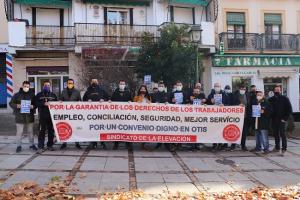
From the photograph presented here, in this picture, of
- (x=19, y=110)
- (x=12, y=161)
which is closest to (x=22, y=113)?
(x=19, y=110)

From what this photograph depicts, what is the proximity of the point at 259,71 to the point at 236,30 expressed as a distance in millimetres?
2991

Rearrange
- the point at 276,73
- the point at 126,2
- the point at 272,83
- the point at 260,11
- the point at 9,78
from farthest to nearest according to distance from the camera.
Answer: the point at 272,83, the point at 260,11, the point at 276,73, the point at 126,2, the point at 9,78

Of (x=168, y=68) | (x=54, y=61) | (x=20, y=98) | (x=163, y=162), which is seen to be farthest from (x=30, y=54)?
(x=163, y=162)

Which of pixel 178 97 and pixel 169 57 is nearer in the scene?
pixel 178 97

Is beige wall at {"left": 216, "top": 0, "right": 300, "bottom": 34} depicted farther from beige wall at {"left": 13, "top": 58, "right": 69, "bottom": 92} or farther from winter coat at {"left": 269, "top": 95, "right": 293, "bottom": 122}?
winter coat at {"left": 269, "top": 95, "right": 293, "bottom": 122}

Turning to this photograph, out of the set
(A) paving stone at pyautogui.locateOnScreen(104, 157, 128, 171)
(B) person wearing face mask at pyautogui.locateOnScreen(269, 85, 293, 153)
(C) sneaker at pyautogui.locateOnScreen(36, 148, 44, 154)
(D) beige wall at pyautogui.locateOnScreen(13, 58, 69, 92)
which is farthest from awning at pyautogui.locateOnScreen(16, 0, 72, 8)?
(A) paving stone at pyautogui.locateOnScreen(104, 157, 128, 171)

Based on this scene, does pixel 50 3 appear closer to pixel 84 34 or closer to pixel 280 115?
pixel 84 34

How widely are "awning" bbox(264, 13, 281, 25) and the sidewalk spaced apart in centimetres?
1732

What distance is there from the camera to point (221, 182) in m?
8.90

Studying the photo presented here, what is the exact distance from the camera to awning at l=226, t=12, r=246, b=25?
28031 mm

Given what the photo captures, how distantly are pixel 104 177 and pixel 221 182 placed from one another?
2369 mm

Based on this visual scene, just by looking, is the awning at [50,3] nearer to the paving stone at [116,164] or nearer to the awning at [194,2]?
the awning at [194,2]

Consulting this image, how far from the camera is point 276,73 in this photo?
28219 mm

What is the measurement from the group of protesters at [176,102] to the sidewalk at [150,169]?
0.51 meters
